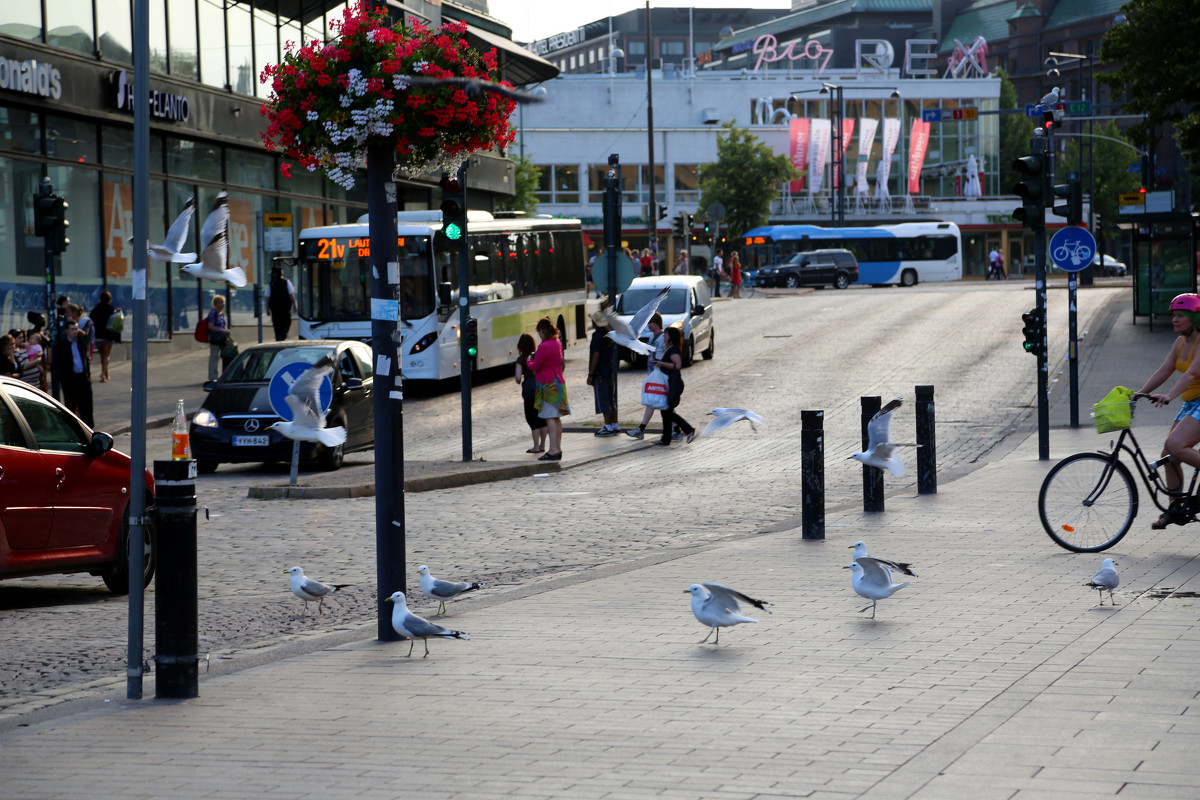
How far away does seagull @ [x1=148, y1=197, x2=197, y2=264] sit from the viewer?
7.18 meters

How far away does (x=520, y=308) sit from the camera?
100.0 ft

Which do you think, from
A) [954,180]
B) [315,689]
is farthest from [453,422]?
[954,180]

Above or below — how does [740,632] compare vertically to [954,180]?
below

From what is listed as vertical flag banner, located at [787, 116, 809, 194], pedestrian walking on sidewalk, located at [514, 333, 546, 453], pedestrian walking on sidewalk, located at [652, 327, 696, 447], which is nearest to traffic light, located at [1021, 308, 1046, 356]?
pedestrian walking on sidewalk, located at [652, 327, 696, 447]

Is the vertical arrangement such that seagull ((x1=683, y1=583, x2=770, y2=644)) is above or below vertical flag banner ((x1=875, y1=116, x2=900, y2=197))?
below

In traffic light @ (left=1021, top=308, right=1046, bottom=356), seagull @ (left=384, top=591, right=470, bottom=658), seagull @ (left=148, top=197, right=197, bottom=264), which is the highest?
seagull @ (left=148, top=197, right=197, bottom=264)

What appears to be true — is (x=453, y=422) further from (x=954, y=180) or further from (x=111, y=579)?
(x=954, y=180)

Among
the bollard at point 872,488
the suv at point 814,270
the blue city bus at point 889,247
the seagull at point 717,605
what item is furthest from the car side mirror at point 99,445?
the blue city bus at point 889,247

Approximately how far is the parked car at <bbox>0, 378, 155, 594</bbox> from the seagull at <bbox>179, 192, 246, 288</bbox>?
2236 millimetres

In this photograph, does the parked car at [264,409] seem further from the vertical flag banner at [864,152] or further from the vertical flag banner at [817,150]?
the vertical flag banner at [864,152]

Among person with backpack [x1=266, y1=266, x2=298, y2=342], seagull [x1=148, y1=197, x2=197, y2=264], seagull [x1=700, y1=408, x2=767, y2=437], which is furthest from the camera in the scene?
person with backpack [x1=266, y1=266, x2=298, y2=342]

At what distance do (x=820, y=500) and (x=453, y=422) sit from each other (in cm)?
1287

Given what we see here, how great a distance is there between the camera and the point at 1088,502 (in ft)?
33.8

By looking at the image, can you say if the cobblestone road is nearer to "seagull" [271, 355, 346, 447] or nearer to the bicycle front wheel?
"seagull" [271, 355, 346, 447]
